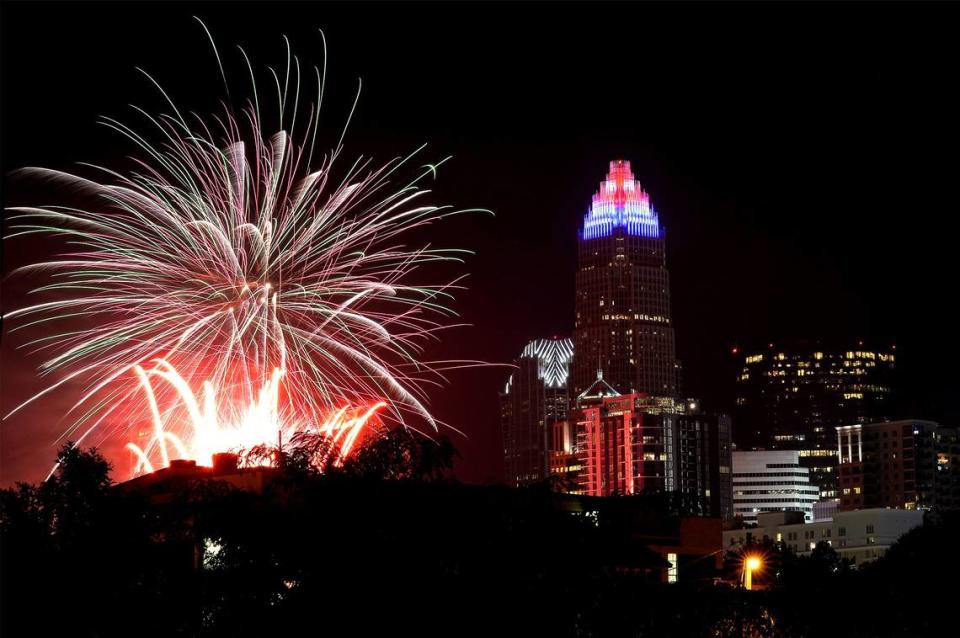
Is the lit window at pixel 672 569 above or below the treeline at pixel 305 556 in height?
below

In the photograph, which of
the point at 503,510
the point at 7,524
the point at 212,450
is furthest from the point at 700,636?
the point at 7,524

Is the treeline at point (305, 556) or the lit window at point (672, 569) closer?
the treeline at point (305, 556)

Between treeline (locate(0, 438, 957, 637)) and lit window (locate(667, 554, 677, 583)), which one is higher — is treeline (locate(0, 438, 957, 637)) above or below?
above

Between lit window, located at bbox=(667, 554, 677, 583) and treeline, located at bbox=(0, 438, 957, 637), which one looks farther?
lit window, located at bbox=(667, 554, 677, 583)

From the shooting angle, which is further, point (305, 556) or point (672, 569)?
point (672, 569)

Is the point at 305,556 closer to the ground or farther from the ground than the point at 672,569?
farther from the ground

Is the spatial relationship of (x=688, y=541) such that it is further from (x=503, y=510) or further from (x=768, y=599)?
(x=503, y=510)

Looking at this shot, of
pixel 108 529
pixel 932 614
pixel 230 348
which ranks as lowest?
pixel 932 614

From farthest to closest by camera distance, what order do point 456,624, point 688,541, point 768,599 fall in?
point 688,541 < point 768,599 < point 456,624
